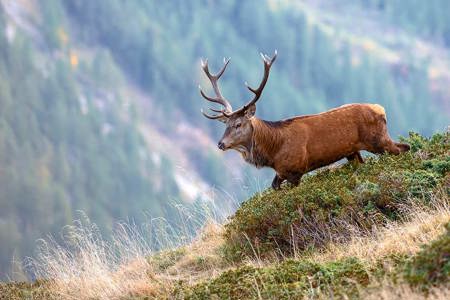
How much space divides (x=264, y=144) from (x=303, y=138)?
1.88 feet

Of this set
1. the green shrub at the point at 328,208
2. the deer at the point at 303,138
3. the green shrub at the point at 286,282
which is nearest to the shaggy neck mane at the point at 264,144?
the deer at the point at 303,138

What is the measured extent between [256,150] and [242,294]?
4.97m

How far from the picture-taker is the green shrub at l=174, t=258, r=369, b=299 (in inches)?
308

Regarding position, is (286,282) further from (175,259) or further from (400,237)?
(175,259)

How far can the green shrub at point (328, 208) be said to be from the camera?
33.3 feet

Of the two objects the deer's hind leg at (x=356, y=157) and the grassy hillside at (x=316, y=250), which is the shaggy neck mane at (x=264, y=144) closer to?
the grassy hillside at (x=316, y=250)

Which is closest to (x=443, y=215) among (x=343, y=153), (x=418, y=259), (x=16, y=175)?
(x=418, y=259)

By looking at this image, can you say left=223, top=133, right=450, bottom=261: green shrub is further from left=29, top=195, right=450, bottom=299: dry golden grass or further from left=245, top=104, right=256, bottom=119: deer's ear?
left=245, top=104, right=256, bottom=119: deer's ear

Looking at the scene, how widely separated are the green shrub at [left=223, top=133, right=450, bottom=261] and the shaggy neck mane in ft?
5.44

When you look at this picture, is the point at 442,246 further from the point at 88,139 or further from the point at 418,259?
the point at 88,139

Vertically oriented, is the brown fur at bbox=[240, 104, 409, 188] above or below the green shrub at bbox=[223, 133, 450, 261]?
above

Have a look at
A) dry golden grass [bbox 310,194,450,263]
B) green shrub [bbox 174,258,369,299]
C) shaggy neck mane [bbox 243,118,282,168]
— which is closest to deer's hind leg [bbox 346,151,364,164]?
shaggy neck mane [bbox 243,118,282,168]

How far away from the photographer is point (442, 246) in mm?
7004

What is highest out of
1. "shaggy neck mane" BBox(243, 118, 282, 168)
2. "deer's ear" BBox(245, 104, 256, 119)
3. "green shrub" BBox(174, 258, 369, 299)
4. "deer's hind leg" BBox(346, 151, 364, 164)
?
"deer's ear" BBox(245, 104, 256, 119)
